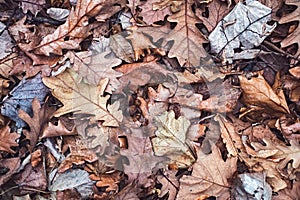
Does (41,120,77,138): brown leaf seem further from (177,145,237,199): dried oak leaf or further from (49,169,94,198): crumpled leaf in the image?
(177,145,237,199): dried oak leaf

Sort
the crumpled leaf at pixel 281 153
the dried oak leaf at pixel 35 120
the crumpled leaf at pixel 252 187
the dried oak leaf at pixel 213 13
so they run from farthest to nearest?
the dried oak leaf at pixel 213 13, the dried oak leaf at pixel 35 120, the crumpled leaf at pixel 281 153, the crumpled leaf at pixel 252 187

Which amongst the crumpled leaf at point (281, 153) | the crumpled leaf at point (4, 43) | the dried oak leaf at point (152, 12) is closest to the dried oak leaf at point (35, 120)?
the crumpled leaf at point (4, 43)

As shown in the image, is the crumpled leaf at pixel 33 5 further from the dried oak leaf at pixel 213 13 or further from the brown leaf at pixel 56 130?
the dried oak leaf at pixel 213 13

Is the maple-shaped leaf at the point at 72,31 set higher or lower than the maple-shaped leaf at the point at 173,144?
higher

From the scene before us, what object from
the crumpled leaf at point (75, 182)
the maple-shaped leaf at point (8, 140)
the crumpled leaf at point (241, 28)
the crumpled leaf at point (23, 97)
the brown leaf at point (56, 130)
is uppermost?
the crumpled leaf at point (241, 28)

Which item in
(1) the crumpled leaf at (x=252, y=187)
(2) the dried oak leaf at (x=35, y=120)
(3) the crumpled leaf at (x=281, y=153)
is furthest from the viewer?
(2) the dried oak leaf at (x=35, y=120)

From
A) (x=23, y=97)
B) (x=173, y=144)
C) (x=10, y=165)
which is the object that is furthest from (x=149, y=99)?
(x=10, y=165)

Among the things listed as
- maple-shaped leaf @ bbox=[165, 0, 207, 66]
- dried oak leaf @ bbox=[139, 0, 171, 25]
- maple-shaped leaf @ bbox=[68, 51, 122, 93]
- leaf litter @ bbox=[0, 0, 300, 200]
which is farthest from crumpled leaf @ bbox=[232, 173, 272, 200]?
dried oak leaf @ bbox=[139, 0, 171, 25]
